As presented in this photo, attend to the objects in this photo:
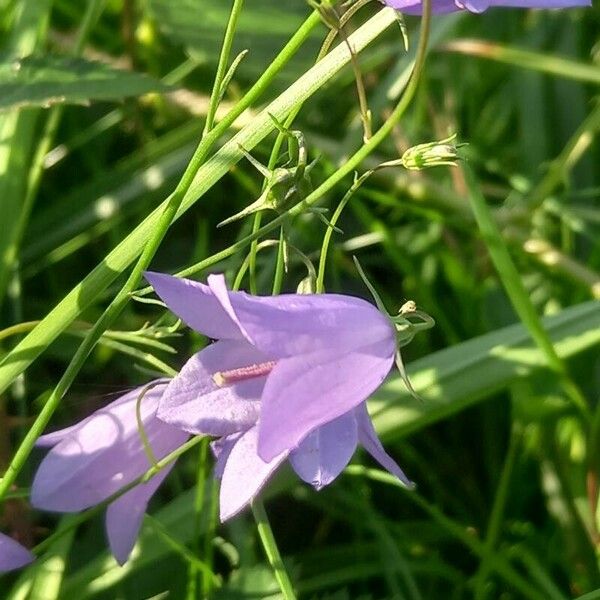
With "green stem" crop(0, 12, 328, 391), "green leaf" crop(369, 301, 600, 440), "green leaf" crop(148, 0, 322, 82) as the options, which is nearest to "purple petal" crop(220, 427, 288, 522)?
"green stem" crop(0, 12, 328, 391)

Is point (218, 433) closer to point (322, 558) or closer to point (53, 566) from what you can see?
point (53, 566)

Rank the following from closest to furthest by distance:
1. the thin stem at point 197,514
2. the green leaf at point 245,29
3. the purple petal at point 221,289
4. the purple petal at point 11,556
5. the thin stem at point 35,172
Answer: the purple petal at point 221,289, the purple petal at point 11,556, the thin stem at point 197,514, the thin stem at point 35,172, the green leaf at point 245,29

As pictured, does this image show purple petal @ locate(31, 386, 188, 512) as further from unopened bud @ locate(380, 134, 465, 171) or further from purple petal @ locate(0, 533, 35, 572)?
unopened bud @ locate(380, 134, 465, 171)

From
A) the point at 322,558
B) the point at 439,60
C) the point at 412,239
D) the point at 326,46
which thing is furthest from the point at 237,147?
the point at 439,60

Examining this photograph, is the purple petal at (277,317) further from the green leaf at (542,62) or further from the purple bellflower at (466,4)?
A: the green leaf at (542,62)

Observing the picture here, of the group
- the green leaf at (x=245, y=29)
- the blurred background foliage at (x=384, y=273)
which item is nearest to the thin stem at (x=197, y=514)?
the blurred background foliage at (x=384, y=273)

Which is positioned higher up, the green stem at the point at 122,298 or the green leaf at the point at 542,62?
the green stem at the point at 122,298
